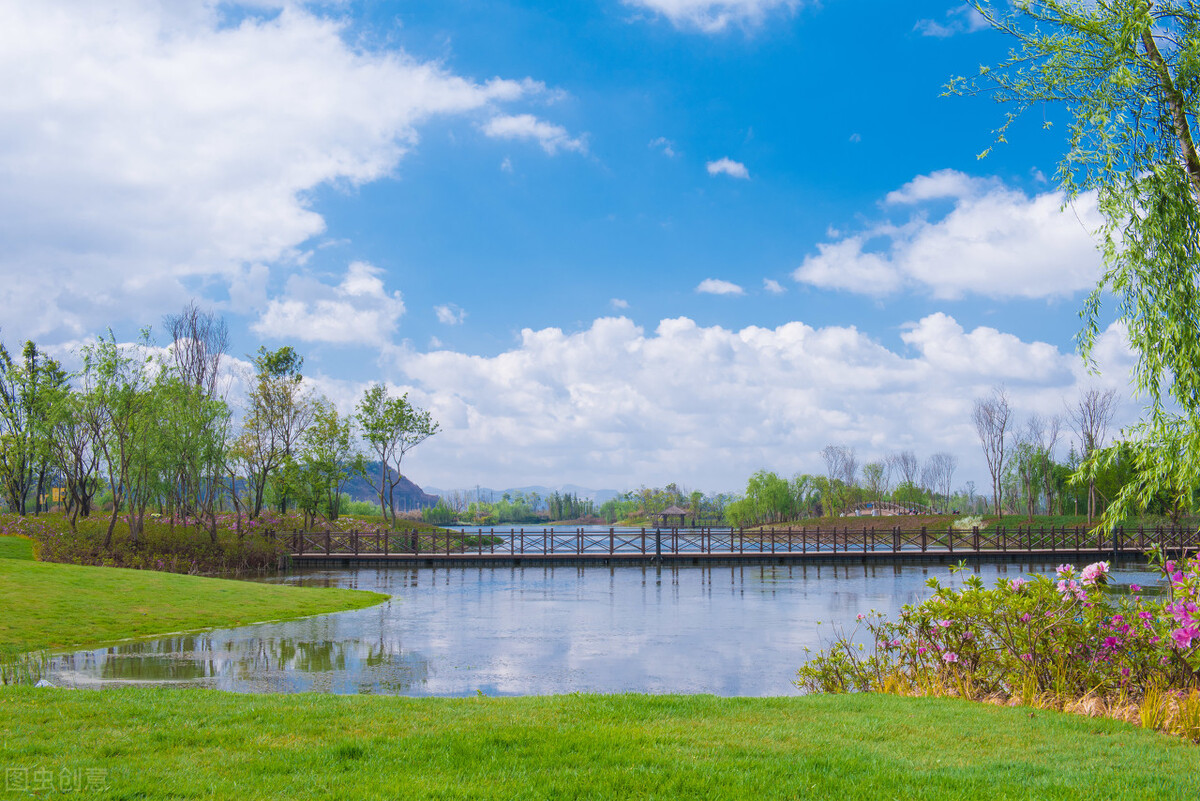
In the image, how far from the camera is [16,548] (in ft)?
72.4

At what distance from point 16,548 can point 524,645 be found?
18.8 m

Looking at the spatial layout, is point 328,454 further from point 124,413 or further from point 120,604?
point 120,604

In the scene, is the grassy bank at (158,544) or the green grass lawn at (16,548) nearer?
the green grass lawn at (16,548)

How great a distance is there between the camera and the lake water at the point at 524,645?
341 inches

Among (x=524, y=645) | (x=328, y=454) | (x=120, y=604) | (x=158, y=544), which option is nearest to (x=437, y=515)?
(x=328, y=454)

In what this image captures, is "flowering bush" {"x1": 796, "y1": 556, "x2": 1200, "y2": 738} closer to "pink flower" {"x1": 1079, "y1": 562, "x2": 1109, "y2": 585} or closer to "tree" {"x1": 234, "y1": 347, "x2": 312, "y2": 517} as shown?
"pink flower" {"x1": 1079, "y1": 562, "x2": 1109, "y2": 585}

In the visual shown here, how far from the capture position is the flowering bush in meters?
5.74

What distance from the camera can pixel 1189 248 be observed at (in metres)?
6.90

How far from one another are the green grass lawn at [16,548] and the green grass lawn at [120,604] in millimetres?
8663

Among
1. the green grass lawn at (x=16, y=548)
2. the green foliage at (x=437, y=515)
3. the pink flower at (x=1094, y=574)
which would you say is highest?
the pink flower at (x=1094, y=574)

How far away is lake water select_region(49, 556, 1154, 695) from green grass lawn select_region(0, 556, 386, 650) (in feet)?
2.55

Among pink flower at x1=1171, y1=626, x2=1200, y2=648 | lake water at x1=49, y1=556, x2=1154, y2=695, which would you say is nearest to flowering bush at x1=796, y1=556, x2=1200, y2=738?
pink flower at x1=1171, y1=626, x2=1200, y2=648

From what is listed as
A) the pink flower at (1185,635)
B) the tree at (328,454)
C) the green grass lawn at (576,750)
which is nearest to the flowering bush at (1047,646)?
the pink flower at (1185,635)

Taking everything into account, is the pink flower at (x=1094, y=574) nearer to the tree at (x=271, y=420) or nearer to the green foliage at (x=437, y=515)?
the tree at (x=271, y=420)
